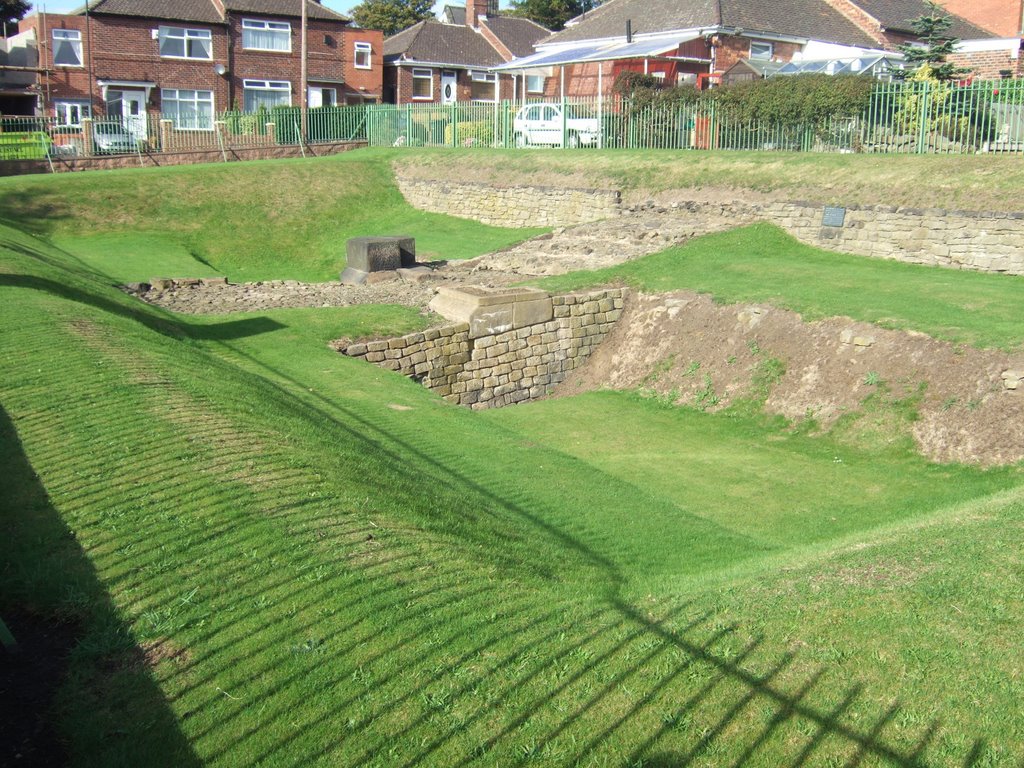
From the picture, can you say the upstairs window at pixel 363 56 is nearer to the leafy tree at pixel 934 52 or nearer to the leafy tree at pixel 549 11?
the leafy tree at pixel 549 11

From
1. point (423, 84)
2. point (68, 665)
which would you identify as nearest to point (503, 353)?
point (68, 665)

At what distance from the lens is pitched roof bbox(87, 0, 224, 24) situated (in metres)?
45.6

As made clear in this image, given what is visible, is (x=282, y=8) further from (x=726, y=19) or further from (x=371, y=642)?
(x=371, y=642)

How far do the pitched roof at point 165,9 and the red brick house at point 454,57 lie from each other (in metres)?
11.3

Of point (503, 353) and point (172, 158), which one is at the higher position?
point (172, 158)

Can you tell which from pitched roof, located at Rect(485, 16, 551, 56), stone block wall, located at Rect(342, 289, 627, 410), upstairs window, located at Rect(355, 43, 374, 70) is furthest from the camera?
pitched roof, located at Rect(485, 16, 551, 56)

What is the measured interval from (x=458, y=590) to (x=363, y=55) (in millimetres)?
51751

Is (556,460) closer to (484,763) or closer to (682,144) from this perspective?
(484,763)

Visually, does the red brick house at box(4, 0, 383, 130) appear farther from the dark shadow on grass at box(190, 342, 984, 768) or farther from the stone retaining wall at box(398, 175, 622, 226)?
the dark shadow on grass at box(190, 342, 984, 768)

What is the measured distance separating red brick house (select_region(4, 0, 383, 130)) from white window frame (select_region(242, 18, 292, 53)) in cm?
5

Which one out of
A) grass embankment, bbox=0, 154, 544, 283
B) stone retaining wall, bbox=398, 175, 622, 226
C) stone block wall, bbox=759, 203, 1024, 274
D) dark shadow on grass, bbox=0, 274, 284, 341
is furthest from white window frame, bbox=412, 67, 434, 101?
dark shadow on grass, bbox=0, 274, 284, 341

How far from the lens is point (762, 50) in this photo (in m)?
40.9

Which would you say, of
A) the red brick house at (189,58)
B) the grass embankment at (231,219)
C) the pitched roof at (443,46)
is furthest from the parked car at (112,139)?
the pitched roof at (443,46)

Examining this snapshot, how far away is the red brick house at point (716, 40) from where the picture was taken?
3891 centimetres
